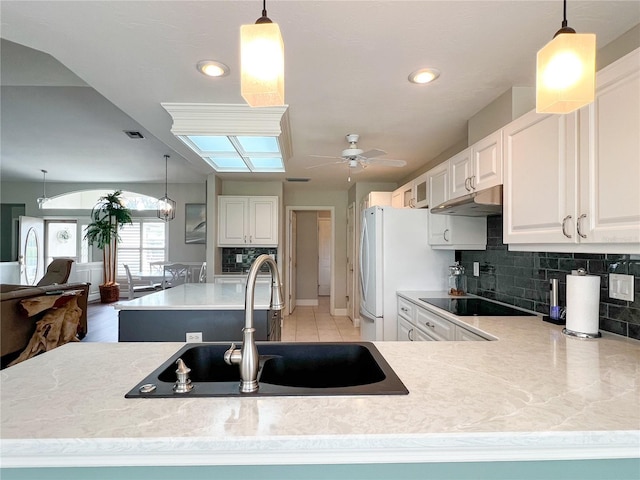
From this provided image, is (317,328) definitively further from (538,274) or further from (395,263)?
(538,274)

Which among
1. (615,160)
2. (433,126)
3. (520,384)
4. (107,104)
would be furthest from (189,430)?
(107,104)

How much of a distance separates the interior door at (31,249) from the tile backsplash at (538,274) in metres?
8.52

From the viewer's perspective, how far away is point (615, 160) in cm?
134

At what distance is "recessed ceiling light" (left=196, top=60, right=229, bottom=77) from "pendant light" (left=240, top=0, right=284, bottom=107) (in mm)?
1110

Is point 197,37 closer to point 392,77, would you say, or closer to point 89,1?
point 89,1

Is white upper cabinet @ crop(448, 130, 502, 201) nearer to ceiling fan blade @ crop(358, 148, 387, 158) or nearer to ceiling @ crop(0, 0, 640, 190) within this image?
ceiling @ crop(0, 0, 640, 190)

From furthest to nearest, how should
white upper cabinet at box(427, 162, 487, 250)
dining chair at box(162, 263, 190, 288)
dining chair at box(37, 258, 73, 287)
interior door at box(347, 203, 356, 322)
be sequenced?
dining chair at box(162, 263, 190, 288) → interior door at box(347, 203, 356, 322) → dining chair at box(37, 258, 73, 287) → white upper cabinet at box(427, 162, 487, 250)

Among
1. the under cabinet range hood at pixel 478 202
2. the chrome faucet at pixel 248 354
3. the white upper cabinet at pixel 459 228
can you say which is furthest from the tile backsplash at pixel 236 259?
the chrome faucet at pixel 248 354

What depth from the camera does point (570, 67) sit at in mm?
975

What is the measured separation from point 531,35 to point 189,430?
7.03ft

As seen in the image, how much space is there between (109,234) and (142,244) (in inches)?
39.7

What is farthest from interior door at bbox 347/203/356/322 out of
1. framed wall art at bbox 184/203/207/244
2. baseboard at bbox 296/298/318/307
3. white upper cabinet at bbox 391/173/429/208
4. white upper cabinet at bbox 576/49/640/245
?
white upper cabinet at bbox 576/49/640/245

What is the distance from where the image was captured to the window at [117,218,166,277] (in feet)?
26.8

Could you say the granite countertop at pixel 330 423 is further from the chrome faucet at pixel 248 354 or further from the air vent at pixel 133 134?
the air vent at pixel 133 134
